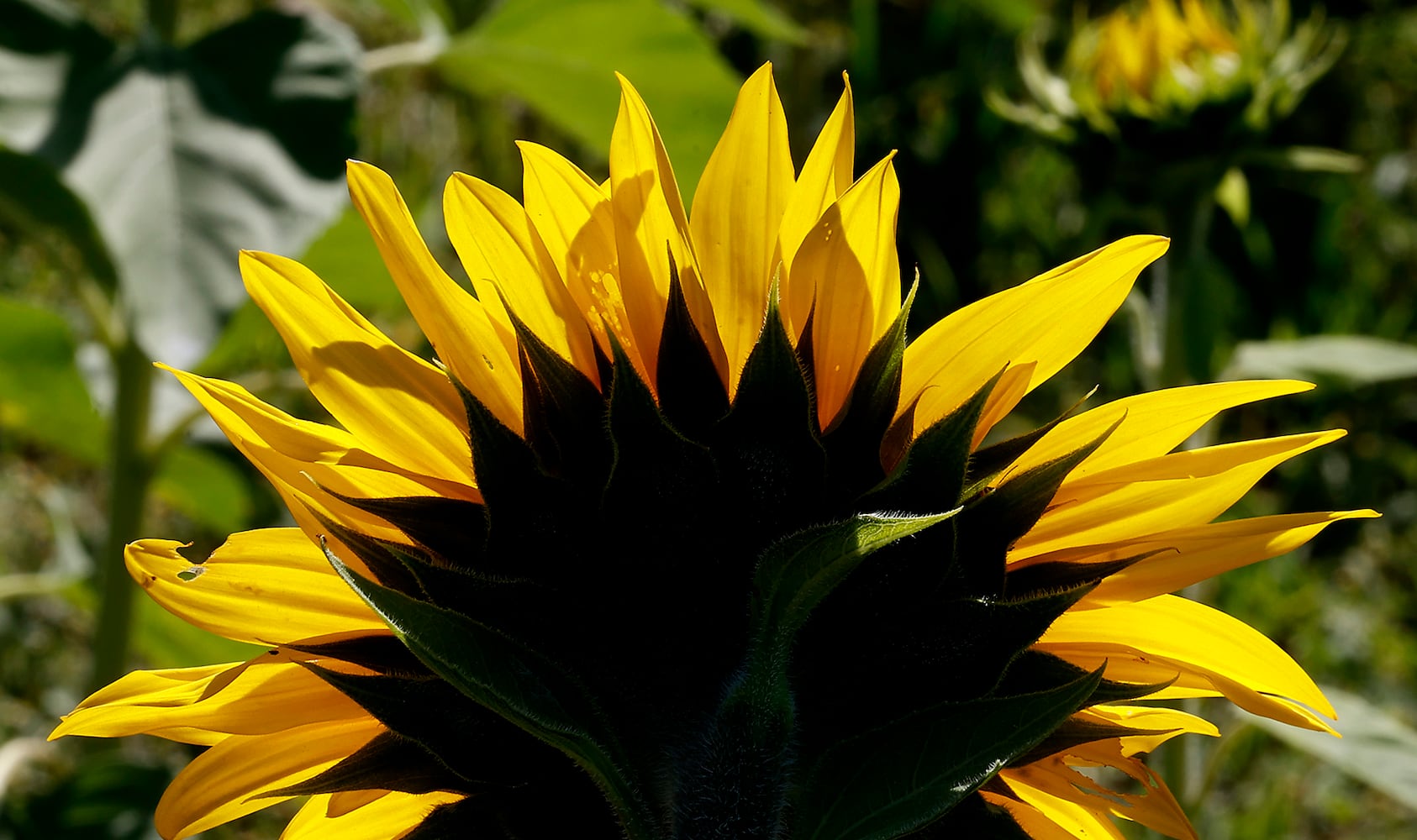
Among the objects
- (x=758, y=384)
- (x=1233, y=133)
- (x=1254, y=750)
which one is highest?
(x=758, y=384)

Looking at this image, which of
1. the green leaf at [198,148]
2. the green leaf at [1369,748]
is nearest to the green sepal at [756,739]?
the green leaf at [198,148]

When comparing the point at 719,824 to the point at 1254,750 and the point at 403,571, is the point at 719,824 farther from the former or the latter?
the point at 1254,750

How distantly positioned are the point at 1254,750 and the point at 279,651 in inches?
92.1

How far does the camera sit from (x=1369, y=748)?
1.22 m

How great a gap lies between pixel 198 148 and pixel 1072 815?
84 centimetres

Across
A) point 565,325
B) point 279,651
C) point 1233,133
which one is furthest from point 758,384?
point 1233,133

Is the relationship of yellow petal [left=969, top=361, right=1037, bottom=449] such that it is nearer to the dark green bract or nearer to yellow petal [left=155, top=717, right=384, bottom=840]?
the dark green bract

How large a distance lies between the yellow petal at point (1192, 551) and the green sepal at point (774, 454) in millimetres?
108

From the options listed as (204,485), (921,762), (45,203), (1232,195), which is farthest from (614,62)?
(921,762)

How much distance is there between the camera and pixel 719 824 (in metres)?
0.51

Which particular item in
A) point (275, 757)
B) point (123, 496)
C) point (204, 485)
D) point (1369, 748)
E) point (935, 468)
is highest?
point (935, 468)

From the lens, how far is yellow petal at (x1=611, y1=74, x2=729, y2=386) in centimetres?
58

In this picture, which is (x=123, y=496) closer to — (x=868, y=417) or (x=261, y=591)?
(x=261, y=591)

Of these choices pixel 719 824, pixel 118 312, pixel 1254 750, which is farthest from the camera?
pixel 1254 750
